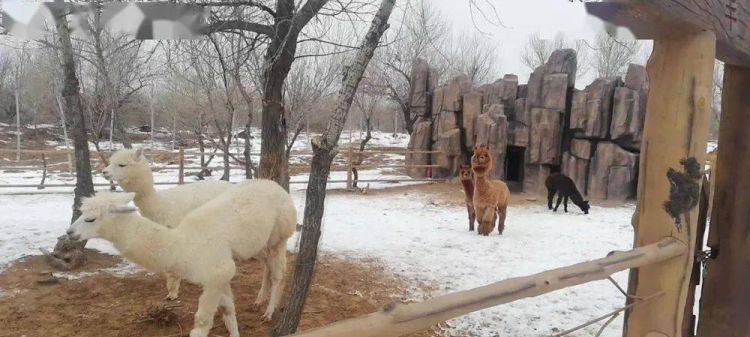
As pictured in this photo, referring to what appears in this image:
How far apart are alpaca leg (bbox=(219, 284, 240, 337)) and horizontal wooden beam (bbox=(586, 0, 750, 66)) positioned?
9.05 feet

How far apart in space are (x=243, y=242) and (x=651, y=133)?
259 centimetres

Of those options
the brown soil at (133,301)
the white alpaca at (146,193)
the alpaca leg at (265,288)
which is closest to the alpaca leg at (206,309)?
the brown soil at (133,301)

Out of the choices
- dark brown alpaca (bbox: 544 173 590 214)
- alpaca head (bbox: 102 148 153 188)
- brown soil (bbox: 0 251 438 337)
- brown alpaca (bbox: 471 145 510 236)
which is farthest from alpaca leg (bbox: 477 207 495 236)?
alpaca head (bbox: 102 148 153 188)

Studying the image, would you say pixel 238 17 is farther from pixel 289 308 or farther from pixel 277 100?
pixel 289 308

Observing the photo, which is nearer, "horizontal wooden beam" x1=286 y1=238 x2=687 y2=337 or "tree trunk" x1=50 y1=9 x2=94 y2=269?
"horizontal wooden beam" x1=286 y1=238 x2=687 y2=337

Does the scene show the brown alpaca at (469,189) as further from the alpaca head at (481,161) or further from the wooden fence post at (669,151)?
the wooden fence post at (669,151)

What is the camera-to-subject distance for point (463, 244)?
22.4ft

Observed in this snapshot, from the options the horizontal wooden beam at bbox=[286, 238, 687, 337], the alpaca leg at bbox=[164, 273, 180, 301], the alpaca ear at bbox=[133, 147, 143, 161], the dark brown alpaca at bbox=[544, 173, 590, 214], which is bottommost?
the alpaca leg at bbox=[164, 273, 180, 301]

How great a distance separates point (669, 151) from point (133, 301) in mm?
4167

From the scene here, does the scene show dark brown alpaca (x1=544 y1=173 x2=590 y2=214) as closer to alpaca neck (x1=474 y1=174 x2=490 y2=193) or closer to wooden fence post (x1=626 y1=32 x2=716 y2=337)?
alpaca neck (x1=474 y1=174 x2=490 y2=193)

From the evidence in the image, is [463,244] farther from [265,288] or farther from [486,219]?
[265,288]

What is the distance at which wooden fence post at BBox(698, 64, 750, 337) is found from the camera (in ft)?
9.14

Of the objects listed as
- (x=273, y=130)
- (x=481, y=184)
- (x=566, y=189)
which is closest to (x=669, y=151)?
(x=273, y=130)

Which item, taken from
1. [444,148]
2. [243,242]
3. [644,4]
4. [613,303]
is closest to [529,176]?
[444,148]
